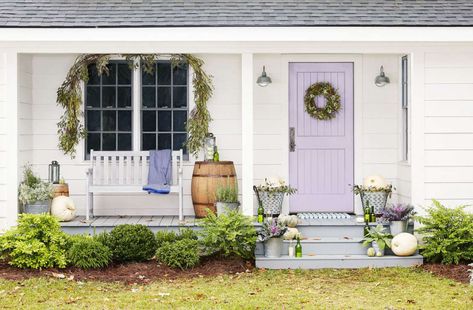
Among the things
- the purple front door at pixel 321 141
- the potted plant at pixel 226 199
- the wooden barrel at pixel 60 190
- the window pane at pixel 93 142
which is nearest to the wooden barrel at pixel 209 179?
the potted plant at pixel 226 199

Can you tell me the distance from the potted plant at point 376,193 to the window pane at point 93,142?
384 centimetres

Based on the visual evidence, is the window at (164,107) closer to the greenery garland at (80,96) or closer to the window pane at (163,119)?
the window pane at (163,119)

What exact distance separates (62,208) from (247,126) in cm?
275

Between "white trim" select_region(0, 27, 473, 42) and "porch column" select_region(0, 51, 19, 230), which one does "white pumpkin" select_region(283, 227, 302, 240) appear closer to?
"white trim" select_region(0, 27, 473, 42)

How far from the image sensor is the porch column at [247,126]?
1030 centimetres

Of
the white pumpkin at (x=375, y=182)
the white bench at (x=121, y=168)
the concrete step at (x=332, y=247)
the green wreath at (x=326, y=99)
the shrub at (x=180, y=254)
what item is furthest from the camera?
the green wreath at (x=326, y=99)

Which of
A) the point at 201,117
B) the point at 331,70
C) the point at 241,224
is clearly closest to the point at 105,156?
the point at 201,117

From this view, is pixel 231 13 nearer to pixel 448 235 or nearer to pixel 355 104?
pixel 355 104

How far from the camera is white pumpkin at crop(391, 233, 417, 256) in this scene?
32.3 feet

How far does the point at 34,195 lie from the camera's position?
34.3 ft

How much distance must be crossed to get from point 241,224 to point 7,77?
3.56 meters

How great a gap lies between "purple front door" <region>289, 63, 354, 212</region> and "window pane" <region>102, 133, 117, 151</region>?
2.60 meters

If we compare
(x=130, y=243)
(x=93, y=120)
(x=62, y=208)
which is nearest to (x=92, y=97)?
(x=93, y=120)

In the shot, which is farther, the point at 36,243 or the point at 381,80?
the point at 381,80
